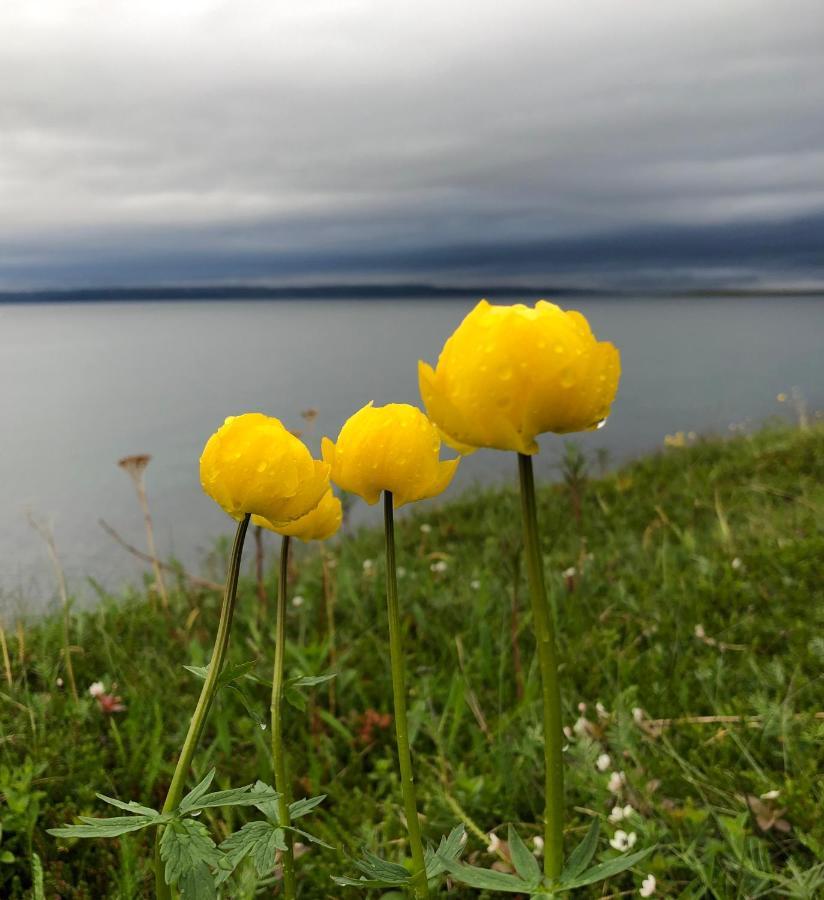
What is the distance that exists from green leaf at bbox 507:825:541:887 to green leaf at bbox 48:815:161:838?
442 mm

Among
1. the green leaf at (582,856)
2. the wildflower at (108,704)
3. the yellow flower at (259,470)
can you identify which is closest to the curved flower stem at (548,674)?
the green leaf at (582,856)

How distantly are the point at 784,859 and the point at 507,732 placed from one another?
772mm

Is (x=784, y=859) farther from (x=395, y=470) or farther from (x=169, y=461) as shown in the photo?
(x=169, y=461)

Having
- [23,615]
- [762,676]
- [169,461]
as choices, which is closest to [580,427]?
[762,676]

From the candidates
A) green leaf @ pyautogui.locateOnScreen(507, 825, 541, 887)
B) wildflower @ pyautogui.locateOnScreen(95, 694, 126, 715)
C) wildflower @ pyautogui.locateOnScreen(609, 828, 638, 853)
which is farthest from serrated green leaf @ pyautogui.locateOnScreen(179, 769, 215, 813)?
wildflower @ pyautogui.locateOnScreen(95, 694, 126, 715)

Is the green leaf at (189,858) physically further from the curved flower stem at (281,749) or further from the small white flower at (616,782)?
the small white flower at (616,782)

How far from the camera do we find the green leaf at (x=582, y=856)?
94 centimetres

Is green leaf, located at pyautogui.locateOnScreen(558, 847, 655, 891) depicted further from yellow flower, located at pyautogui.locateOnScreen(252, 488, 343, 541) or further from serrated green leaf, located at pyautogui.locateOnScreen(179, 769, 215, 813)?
yellow flower, located at pyautogui.locateOnScreen(252, 488, 343, 541)

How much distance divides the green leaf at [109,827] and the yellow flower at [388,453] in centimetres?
51

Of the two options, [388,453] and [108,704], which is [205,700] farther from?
[108,704]

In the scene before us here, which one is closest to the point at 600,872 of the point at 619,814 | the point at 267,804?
the point at 267,804

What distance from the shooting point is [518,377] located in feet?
2.88

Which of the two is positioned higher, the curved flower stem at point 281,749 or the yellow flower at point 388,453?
the yellow flower at point 388,453

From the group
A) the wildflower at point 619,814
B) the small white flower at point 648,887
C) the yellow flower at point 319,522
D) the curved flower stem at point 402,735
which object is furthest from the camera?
the wildflower at point 619,814
